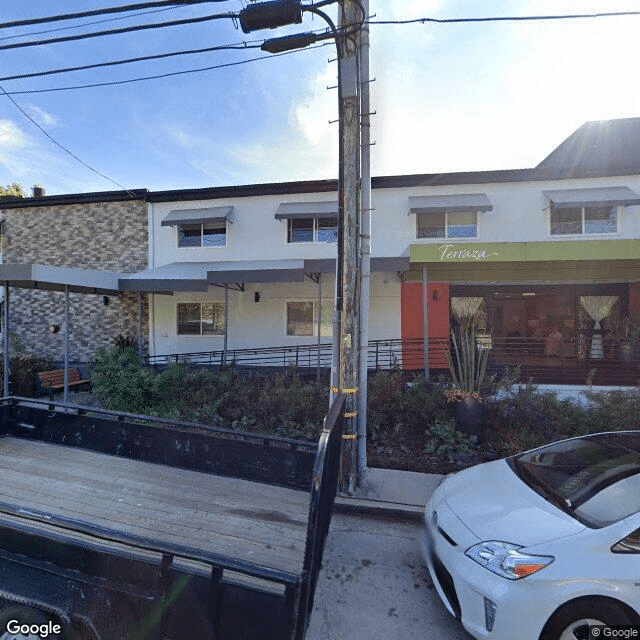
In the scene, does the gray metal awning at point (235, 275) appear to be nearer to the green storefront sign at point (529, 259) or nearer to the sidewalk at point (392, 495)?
the green storefront sign at point (529, 259)

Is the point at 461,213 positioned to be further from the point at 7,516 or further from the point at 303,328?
the point at 7,516

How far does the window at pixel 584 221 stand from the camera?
10570 millimetres

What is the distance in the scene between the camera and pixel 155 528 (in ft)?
8.30

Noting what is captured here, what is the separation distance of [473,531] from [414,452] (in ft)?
9.37

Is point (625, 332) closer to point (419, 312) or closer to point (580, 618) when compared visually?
point (419, 312)

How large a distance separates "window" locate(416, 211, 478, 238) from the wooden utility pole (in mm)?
7802

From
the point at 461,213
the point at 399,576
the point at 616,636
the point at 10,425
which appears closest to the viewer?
the point at 616,636

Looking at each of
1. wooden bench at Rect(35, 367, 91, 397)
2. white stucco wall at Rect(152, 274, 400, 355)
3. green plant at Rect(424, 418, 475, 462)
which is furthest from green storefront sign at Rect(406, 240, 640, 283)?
wooden bench at Rect(35, 367, 91, 397)

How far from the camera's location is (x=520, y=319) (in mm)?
12648

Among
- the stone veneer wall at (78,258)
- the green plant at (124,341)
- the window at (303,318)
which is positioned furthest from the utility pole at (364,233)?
the stone veneer wall at (78,258)

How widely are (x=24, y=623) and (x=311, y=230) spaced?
1114 cm

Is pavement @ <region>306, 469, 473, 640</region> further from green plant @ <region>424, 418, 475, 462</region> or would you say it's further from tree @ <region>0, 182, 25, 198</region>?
tree @ <region>0, 182, 25, 198</region>

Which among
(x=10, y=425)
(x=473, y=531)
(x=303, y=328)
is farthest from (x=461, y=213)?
(x=10, y=425)

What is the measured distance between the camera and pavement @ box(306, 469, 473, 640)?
2.31 meters
